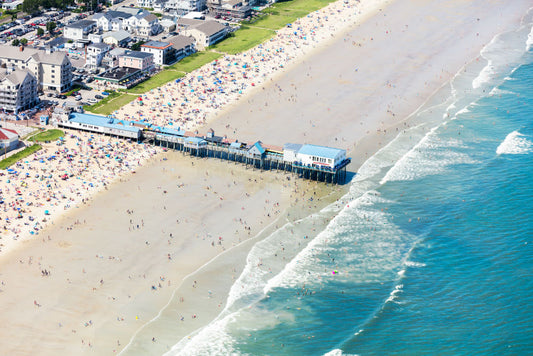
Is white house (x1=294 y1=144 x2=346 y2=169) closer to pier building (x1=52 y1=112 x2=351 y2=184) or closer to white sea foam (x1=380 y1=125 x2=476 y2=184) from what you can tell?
pier building (x1=52 y1=112 x2=351 y2=184)

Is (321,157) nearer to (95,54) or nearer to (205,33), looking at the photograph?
(95,54)

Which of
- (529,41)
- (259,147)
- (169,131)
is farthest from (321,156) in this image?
(529,41)

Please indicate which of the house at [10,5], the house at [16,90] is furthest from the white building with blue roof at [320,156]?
the house at [10,5]

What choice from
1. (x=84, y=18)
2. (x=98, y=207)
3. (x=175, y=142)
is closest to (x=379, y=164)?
(x=175, y=142)

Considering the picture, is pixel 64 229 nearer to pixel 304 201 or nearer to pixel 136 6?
pixel 304 201

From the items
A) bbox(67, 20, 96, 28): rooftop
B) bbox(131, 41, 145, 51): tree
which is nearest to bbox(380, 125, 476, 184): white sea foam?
bbox(131, 41, 145, 51): tree

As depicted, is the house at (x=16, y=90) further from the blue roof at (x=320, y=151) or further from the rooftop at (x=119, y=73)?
the blue roof at (x=320, y=151)
